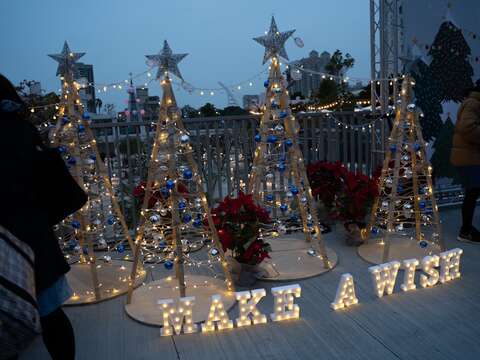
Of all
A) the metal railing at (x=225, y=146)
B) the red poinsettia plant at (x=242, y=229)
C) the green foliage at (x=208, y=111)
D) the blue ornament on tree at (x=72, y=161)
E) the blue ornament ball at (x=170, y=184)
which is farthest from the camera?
the green foliage at (x=208, y=111)

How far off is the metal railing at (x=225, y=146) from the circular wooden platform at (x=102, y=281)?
33.7 inches

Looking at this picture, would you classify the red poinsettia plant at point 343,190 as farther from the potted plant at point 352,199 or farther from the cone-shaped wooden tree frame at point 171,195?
the cone-shaped wooden tree frame at point 171,195

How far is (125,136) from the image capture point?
4906 mm

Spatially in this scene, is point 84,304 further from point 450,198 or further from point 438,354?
point 450,198

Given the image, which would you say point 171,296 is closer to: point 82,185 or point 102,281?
point 102,281

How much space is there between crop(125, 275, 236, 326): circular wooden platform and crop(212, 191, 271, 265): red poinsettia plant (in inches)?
13.0

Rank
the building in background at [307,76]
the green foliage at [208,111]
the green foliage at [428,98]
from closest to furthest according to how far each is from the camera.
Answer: the building in background at [307,76]
the green foliage at [428,98]
the green foliage at [208,111]

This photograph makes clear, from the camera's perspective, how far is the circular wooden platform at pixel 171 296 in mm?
3242

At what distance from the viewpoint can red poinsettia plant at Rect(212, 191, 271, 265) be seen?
371 centimetres

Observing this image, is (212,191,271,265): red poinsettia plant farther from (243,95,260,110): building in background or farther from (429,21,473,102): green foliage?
(429,21,473,102): green foliage

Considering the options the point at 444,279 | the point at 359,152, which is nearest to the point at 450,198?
the point at 359,152

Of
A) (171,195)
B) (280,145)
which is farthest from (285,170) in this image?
(171,195)

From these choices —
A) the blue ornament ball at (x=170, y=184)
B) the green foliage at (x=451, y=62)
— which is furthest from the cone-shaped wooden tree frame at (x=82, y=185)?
the green foliage at (x=451, y=62)

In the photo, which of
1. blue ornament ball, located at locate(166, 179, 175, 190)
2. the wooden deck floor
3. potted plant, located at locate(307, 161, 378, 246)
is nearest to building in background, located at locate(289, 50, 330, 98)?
potted plant, located at locate(307, 161, 378, 246)
